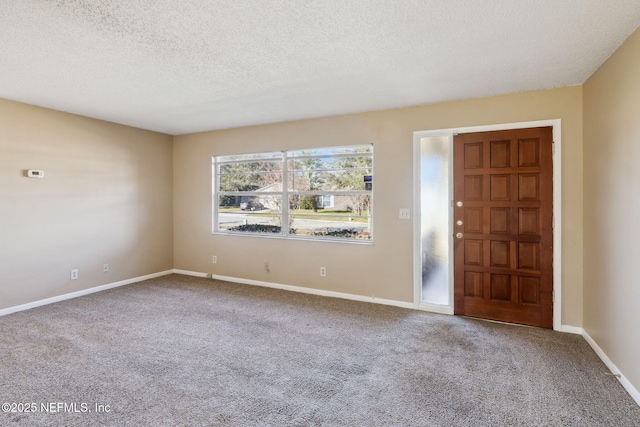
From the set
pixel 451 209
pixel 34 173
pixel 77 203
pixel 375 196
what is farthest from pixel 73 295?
pixel 451 209

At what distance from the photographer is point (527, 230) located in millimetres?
3361

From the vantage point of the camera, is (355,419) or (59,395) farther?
(59,395)

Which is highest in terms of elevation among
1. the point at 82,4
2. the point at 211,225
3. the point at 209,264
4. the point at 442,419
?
the point at 82,4

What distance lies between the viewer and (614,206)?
8.08 ft

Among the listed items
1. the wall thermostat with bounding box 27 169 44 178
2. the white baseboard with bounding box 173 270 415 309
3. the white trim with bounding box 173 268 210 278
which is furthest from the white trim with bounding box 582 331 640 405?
the wall thermostat with bounding box 27 169 44 178

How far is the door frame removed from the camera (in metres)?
3.22

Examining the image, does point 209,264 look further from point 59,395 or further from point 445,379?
point 445,379

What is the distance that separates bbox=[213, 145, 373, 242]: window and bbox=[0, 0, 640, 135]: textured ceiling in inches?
37.4

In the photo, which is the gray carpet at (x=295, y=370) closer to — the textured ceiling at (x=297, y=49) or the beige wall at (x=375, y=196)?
the beige wall at (x=375, y=196)

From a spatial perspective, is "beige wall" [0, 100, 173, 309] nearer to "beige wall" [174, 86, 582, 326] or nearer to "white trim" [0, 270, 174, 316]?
"white trim" [0, 270, 174, 316]

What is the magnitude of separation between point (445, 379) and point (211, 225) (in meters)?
4.17

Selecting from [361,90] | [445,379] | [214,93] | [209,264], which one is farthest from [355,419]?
[209,264]

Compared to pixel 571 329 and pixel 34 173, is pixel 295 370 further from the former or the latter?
pixel 34 173

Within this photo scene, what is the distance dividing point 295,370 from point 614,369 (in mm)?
2395
